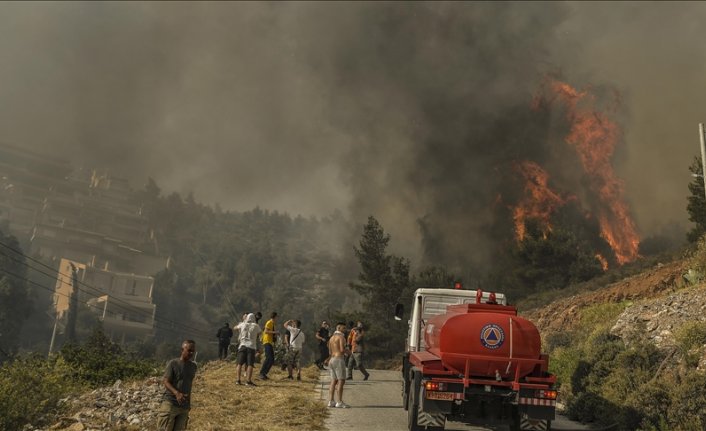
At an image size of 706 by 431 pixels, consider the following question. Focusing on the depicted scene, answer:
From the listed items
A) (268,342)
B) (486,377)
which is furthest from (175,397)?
(268,342)

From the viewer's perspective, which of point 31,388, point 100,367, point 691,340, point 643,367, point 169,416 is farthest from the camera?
point 100,367

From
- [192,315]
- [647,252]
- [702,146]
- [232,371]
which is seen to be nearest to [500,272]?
[647,252]

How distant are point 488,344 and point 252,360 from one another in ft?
26.4

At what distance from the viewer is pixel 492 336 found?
9867mm

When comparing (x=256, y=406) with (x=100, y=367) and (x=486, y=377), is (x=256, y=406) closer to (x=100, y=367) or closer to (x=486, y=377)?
(x=486, y=377)

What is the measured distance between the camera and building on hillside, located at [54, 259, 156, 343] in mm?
105625

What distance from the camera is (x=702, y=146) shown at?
827 inches

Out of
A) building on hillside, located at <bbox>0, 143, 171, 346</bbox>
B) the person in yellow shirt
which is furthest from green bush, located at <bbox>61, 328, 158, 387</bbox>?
building on hillside, located at <bbox>0, 143, 171, 346</bbox>

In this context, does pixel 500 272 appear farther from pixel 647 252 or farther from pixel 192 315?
pixel 192 315

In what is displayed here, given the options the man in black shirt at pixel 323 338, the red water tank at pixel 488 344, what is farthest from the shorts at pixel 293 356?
the red water tank at pixel 488 344

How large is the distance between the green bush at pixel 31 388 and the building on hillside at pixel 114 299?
288 ft

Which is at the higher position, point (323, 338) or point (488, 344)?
point (488, 344)

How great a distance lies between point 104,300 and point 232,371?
97275 millimetres

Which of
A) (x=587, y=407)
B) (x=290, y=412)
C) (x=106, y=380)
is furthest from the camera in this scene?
(x=106, y=380)
